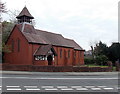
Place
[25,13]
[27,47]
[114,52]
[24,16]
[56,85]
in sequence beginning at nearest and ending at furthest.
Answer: [56,85]
[27,47]
[24,16]
[25,13]
[114,52]

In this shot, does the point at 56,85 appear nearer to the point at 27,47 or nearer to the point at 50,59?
the point at 27,47

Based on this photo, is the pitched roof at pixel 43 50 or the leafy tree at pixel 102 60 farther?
the leafy tree at pixel 102 60

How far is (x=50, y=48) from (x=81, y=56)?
953 inches

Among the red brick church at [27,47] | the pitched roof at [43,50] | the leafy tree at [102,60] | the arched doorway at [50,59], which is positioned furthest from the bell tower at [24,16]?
the leafy tree at [102,60]

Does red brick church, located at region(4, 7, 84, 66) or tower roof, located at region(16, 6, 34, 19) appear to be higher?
Answer: tower roof, located at region(16, 6, 34, 19)

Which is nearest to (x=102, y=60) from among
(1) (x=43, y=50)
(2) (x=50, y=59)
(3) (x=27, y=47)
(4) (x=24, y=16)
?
(2) (x=50, y=59)

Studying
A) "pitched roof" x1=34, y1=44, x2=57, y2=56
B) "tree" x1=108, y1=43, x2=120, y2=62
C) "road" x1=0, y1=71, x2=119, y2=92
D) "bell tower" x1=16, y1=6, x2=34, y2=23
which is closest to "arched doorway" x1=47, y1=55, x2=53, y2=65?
"pitched roof" x1=34, y1=44, x2=57, y2=56

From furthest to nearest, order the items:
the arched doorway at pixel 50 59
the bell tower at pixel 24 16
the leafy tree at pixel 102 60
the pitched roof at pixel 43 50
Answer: the leafy tree at pixel 102 60
the bell tower at pixel 24 16
the arched doorway at pixel 50 59
the pitched roof at pixel 43 50

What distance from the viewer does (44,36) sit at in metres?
47.3

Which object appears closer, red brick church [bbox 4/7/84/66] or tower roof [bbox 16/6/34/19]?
red brick church [bbox 4/7/84/66]

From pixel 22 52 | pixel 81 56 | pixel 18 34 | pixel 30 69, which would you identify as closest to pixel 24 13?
pixel 18 34

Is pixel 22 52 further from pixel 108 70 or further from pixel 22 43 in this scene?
pixel 108 70

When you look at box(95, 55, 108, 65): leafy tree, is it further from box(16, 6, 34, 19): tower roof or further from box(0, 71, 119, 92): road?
box(0, 71, 119, 92): road

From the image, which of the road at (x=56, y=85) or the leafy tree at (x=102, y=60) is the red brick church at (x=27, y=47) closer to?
the leafy tree at (x=102, y=60)
